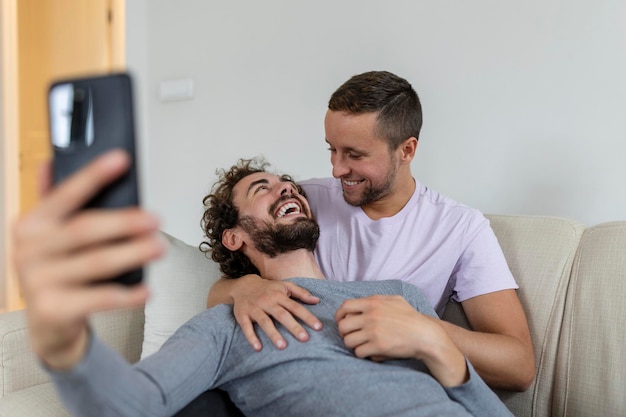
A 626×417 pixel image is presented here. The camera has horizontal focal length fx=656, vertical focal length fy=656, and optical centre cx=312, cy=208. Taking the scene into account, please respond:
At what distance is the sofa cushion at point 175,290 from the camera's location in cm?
166

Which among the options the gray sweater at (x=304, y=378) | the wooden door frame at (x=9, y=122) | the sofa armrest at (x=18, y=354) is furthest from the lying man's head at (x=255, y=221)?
the wooden door frame at (x=9, y=122)

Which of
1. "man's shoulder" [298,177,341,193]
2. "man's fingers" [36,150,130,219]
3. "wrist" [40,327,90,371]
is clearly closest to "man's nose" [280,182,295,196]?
"man's shoulder" [298,177,341,193]

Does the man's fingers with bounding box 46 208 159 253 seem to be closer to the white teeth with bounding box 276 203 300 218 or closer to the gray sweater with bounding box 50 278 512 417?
the gray sweater with bounding box 50 278 512 417

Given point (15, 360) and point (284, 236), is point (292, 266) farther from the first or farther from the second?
point (15, 360)

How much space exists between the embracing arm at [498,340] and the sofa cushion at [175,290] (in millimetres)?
677

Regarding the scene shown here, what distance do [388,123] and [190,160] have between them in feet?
4.15

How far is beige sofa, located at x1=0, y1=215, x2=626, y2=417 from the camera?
142cm

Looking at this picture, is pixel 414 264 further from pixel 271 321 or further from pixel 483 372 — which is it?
pixel 271 321

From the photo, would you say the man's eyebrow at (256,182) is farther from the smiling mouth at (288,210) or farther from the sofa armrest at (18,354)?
the sofa armrest at (18,354)

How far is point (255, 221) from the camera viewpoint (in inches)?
62.1

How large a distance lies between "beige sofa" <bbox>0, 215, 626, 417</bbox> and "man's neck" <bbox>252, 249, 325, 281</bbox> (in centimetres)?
28

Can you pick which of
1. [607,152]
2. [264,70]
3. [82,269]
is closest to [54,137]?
[82,269]

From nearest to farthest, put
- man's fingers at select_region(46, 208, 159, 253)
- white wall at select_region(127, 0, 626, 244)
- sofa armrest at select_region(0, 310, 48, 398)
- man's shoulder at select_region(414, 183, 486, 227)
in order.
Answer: man's fingers at select_region(46, 208, 159, 253), sofa armrest at select_region(0, 310, 48, 398), man's shoulder at select_region(414, 183, 486, 227), white wall at select_region(127, 0, 626, 244)

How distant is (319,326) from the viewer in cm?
127
